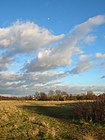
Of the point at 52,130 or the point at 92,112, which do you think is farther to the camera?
the point at 92,112

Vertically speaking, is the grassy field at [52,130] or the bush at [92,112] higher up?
the bush at [92,112]

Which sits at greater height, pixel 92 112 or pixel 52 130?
pixel 92 112

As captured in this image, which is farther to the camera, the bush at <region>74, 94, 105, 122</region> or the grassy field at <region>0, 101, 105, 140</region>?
the bush at <region>74, 94, 105, 122</region>

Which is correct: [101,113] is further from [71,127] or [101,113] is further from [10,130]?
[10,130]

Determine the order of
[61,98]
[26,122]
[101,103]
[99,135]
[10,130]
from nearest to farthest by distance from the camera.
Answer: [99,135]
[10,130]
[26,122]
[101,103]
[61,98]

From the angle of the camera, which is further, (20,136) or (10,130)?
(10,130)

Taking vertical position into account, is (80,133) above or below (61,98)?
below

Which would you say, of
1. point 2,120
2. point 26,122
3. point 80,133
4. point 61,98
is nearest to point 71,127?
point 80,133

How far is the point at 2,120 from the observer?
1236 inches

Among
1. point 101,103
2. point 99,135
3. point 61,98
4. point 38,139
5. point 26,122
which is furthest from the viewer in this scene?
point 61,98

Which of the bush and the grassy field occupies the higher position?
the bush

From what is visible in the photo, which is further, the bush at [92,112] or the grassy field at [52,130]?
the bush at [92,112]

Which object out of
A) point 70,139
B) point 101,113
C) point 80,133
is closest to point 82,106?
point 101,113

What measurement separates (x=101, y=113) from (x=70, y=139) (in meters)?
8.44
